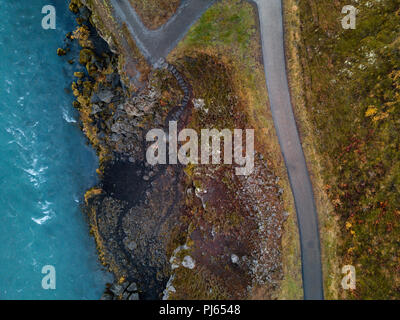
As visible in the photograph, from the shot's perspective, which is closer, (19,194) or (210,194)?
(210,194)

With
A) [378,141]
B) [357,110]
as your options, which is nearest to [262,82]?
[357,110]

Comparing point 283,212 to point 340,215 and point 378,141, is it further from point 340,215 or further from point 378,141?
point 378,141

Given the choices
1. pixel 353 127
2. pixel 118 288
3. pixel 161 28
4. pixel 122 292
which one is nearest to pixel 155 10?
pixel 161 28

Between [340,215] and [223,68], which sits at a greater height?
[223,68]

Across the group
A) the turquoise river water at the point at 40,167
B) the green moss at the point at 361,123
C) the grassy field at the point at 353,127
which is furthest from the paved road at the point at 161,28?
the green moss at the point at 361,123

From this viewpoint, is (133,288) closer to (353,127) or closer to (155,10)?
(353,127)

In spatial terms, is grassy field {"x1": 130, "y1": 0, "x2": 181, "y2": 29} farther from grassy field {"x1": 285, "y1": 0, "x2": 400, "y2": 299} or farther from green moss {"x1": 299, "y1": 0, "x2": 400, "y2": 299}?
green moss {"x1": 299, "y1": 0, "x2": 400, "y2": 299}
